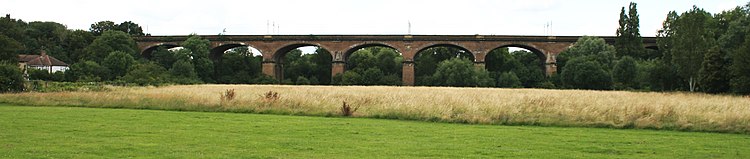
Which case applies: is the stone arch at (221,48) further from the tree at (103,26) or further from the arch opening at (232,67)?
the tree at (103,26)

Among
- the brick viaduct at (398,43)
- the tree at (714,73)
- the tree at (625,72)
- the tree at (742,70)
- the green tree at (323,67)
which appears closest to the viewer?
the tree at (742,70)

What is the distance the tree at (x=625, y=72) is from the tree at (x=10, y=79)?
46.3 m

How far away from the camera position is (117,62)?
68.6 metres

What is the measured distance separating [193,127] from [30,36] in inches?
3172

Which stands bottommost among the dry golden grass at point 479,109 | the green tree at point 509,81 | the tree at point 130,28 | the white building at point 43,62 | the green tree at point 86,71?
the dry golden grass at point 479,109

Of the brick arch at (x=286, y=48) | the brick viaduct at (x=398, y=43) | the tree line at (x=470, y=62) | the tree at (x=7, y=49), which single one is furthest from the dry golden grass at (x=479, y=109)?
the brick arch at (x=286, y=48)

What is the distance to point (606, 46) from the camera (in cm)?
7044

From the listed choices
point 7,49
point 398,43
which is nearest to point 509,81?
point 398,43

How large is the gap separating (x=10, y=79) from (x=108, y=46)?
4318 cm

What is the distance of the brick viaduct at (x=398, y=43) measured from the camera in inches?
2872

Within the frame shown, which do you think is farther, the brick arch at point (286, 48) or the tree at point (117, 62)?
the brick arch at point (286, 48)

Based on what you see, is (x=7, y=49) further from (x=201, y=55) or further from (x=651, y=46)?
(x=651, y=46)

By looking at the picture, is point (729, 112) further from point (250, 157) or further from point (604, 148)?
point (250, 157)

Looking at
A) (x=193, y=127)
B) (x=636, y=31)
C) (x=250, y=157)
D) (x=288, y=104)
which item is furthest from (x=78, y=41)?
(x=250, y=157)
